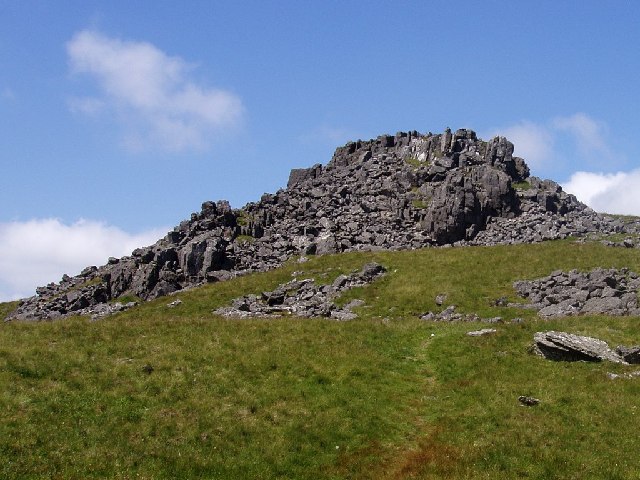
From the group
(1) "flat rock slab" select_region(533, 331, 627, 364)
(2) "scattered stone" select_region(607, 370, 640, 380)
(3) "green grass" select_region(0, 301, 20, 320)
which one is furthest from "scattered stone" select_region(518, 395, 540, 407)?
(3) "green grass" select_region(0, 301, 20, 320)

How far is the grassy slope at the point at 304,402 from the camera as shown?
67.1 feet

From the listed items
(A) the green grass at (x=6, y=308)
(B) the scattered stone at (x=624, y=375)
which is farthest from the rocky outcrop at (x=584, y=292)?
(A) the green grass at (x=6, y=308)

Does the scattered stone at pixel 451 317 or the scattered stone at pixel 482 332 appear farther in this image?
the scattered stone at pixel 451 317

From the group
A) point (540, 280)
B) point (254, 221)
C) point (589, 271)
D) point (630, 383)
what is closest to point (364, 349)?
point (630, 383)

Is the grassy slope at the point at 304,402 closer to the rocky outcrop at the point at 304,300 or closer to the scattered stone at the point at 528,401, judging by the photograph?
the scattered stone at the point at 528,401

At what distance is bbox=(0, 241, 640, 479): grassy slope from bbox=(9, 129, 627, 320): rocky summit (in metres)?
35.4

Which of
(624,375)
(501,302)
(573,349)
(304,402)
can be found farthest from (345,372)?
(501,302)

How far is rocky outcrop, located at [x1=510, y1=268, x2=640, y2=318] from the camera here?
135ft

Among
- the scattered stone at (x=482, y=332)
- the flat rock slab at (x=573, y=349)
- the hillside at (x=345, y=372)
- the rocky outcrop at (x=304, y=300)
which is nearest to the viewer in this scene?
the hillside at (x=345, y=372)

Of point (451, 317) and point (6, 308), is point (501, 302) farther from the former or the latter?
point (6, 308)

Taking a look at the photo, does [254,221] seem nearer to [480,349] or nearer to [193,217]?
[193,217]

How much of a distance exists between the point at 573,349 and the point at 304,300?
97.1 ft

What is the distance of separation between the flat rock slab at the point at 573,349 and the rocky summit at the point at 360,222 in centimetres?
4378

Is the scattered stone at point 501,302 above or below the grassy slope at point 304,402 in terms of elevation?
above
